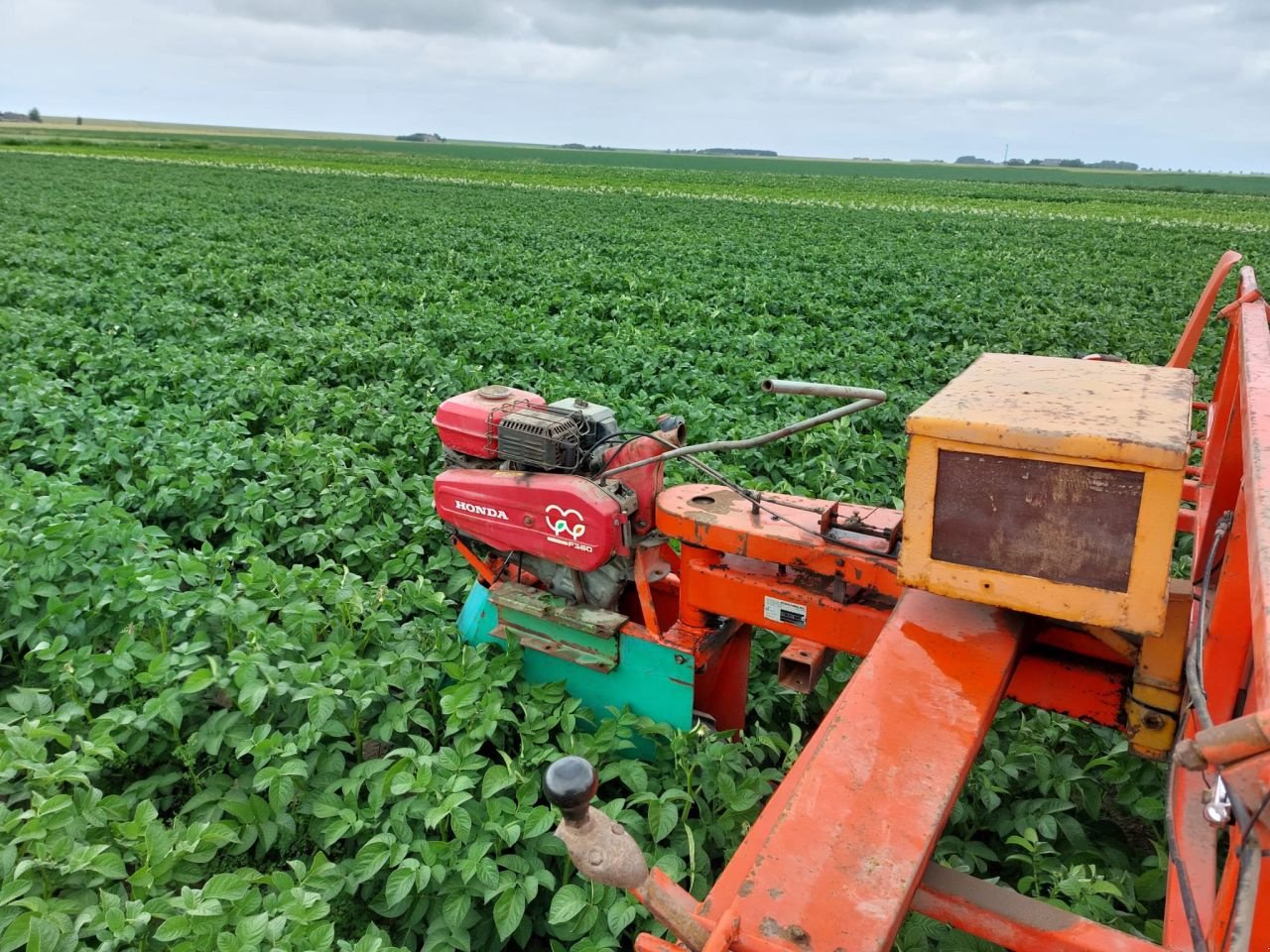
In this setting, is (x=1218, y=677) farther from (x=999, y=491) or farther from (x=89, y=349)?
(x=89, y=349)

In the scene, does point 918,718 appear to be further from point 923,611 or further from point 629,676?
point 629,676

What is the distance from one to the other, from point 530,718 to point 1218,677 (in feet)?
7.12

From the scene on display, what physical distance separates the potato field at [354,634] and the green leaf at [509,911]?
2 cm

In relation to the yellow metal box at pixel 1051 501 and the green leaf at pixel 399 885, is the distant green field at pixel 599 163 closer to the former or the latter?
the green leaf at pixel 399 885

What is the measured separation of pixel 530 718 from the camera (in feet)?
10.8

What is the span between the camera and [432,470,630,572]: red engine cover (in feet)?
10.7

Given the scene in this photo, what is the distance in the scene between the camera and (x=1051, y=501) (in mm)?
2078

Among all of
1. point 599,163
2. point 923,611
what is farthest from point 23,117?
point 923,611

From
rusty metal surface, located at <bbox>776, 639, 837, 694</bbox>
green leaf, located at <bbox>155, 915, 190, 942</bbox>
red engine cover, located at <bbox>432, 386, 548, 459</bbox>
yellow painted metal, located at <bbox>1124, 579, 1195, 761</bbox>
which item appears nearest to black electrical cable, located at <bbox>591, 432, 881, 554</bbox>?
rusty metal surface, located at <bbox>776, 639, 837, 694</bbox>

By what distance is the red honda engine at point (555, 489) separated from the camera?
331 cm

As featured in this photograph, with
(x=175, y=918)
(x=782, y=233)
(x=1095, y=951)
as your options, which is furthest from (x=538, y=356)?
(x=782, y=233)

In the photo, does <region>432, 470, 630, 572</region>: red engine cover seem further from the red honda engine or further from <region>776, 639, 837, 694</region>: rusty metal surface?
<region>776, 639, 837, 694</region>: rusty metal surface

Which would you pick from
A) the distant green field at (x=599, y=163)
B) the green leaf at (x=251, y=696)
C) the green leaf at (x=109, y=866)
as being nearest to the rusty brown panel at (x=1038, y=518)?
the green leaf at (x=251, y=696)

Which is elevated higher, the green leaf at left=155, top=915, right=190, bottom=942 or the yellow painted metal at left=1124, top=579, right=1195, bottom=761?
the yellow painted metal at left=1124, top=579, right=1195, bottom=761
